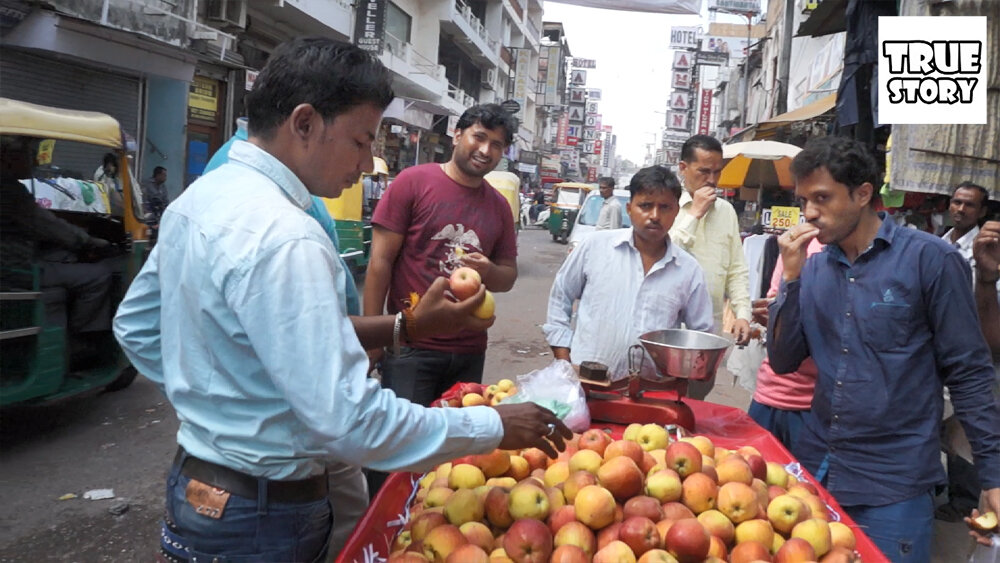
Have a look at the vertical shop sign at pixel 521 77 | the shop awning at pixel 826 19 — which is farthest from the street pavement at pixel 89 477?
the vertical shop sign at pixel 521 77

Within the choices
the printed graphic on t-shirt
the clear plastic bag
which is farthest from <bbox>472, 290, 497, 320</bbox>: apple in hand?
the printed graphic on t-shirt

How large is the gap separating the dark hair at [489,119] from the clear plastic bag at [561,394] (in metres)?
1.45

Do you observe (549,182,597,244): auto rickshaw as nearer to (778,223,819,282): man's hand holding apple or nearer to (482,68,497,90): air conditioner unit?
(482,68,497,90): air conditioner unit

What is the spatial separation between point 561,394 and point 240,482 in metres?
1.26

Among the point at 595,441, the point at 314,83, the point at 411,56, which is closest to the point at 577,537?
the point at 595,441

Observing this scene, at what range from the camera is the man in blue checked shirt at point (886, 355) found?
2395mm

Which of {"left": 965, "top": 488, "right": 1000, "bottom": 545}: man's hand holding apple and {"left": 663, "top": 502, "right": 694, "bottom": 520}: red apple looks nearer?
{"left": 663, "top": 502, "right": 694, "bottom": 520}: red apple

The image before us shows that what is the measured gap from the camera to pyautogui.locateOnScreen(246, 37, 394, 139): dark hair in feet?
5.26

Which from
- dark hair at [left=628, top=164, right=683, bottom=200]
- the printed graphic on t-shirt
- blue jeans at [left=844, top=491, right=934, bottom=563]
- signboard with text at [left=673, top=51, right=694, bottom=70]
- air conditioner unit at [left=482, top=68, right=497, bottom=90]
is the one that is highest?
signboard with text at [left=673, top=51, right=694, bottom=70]

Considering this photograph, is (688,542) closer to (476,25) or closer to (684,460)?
(684,460)

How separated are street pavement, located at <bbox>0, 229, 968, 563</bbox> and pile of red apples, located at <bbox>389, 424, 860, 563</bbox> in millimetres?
2489

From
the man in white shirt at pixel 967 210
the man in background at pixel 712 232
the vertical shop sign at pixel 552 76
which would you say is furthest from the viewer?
the vertical shop sign at pixel 552 76

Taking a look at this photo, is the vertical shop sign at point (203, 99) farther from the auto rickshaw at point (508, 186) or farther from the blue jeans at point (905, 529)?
the blue jeans at point (905, 529)

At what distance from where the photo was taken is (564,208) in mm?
25250
